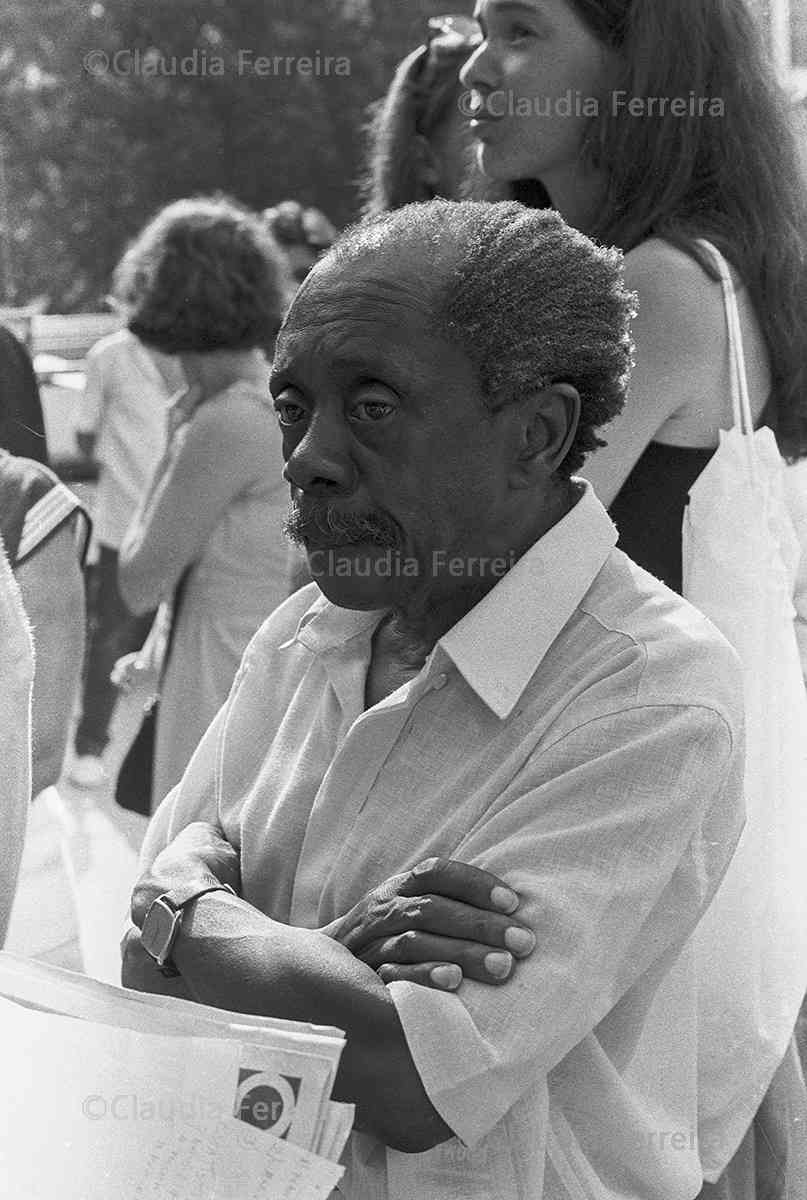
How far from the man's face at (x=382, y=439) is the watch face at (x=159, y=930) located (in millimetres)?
308

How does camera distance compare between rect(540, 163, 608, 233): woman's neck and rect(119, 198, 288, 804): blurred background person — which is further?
rect(119, 198, 288, 804): blurred background person

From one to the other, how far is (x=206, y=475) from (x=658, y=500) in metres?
1.52

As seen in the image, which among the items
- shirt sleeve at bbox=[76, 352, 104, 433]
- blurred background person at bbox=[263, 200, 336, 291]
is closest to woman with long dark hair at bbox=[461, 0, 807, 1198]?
shirt sleeve at bbox=[76, 352, 104, 433]

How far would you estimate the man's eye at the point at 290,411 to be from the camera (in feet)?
4.84

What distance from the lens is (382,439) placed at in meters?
1.43

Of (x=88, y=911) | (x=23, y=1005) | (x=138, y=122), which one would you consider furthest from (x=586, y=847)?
(x=138, y=122)

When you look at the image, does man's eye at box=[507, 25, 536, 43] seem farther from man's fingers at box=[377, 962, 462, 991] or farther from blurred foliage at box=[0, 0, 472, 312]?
blurred foliage at box=[0, 0, 472, 312]

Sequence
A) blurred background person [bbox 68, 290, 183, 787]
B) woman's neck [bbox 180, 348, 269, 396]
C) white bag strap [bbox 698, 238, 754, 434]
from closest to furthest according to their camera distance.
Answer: white bag strap [bbox 698, 238, 754, 434]
woman's neck [bbox 180, 348, 269, 396]
blurred background person [bbox 68, 290, 183, 787]

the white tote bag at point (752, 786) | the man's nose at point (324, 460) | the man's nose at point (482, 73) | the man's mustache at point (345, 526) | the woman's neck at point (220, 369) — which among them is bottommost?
the woman's neck at point (220, 369)

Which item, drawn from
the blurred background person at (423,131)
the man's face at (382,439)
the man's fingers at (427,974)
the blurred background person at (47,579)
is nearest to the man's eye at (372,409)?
the man's face at (382,439)

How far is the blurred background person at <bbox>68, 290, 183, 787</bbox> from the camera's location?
384cm

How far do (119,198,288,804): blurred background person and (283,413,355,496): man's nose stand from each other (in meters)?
1.91

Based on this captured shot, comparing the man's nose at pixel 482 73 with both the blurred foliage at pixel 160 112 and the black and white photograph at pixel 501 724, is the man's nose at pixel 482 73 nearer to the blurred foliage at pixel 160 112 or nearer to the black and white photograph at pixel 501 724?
the black and white photograph at pixel 501 724

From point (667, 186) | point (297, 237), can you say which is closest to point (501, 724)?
point (667, 186)
